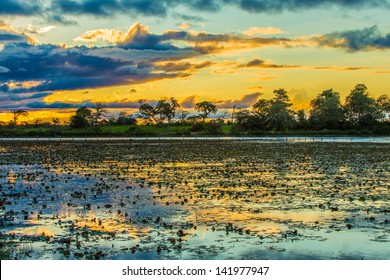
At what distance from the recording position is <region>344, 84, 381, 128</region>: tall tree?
17025 centimetres

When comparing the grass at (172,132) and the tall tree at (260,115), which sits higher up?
the tall tree at (260,115)

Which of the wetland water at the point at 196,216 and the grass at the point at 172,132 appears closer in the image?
the wetland water at the point at 196,216

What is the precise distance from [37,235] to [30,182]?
57.0 feet

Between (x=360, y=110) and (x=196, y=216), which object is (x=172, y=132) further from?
(x=196, y=216)

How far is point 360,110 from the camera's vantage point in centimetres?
17062

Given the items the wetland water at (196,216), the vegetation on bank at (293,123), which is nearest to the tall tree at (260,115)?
the vegetation on bank at (293,123)

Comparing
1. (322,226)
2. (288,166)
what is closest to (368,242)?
(322,226)

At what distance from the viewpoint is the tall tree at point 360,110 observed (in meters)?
170

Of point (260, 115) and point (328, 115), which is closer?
point (328, 115)

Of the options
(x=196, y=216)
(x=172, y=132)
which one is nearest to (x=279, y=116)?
(x=172, y=132)

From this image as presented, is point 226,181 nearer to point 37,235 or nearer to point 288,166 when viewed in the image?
point 288,166

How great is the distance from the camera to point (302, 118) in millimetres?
184500

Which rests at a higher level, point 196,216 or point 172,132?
point 196,216

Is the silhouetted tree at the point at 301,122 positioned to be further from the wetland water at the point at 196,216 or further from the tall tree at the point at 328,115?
the wetland water at the point at 196,216
